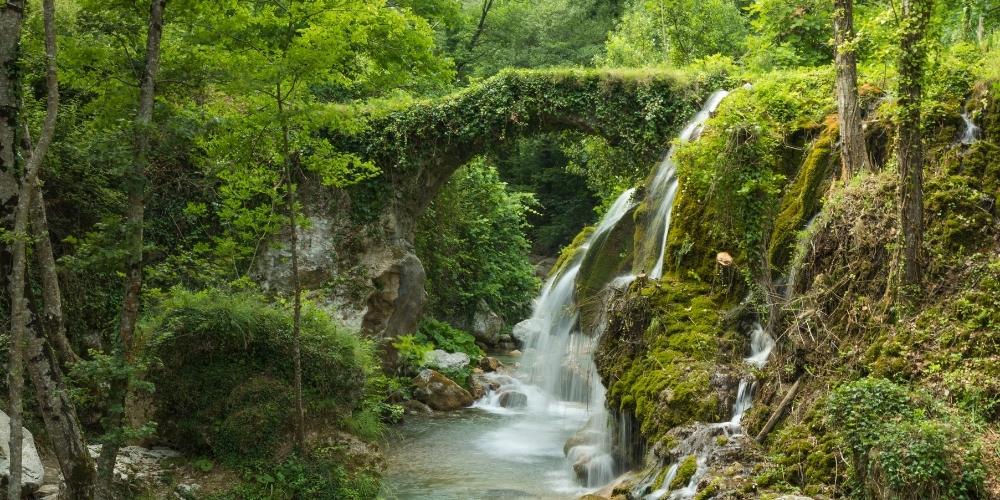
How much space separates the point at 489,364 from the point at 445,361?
203 centimetres

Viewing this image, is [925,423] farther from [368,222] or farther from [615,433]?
[368,222]

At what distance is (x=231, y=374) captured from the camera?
7953mm

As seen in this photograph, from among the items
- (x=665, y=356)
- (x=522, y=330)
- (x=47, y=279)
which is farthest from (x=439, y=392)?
(x=47, y=279)

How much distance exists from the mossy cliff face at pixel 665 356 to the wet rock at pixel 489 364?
25.3 feet

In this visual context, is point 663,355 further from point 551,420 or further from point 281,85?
point 551,420

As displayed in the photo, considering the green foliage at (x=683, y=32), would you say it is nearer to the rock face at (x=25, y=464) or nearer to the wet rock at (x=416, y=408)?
the wet rock at (x=416, y=408)

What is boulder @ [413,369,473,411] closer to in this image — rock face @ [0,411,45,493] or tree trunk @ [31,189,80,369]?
rock face @ [0,411,45,493]

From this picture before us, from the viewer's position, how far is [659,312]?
29.3 feet

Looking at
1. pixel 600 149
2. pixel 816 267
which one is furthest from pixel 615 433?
pixel 600 149

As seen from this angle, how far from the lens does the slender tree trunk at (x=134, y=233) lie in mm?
5871

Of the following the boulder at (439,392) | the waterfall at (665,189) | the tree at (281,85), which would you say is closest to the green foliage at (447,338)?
the boulder at (439,392)

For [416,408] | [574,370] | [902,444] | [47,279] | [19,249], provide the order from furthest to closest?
[416,408] → [574,370] → [47,279] → [19,249] → [902,444]

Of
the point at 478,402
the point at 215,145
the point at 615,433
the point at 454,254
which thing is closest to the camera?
the point at 215,145

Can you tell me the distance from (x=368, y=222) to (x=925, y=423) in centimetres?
1124
